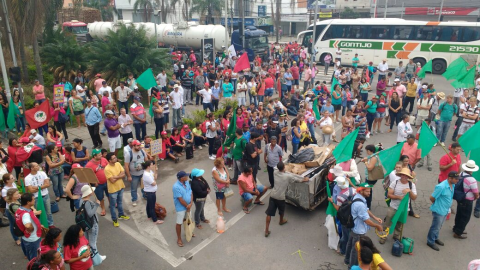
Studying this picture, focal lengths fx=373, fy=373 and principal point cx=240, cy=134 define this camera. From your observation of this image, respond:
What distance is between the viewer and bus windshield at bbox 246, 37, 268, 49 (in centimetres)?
2870

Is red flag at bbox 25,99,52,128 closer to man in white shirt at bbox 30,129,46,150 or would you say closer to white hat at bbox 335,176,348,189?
man in white shirt at bbox 30,129,46,150

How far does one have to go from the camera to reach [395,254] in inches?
267

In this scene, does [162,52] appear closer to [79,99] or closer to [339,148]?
[79,99]

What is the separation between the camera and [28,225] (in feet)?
18.4

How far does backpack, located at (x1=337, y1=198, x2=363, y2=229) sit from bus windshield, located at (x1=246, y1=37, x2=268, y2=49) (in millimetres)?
23999

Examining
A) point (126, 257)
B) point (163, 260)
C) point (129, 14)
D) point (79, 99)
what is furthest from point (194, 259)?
point (129, 14)

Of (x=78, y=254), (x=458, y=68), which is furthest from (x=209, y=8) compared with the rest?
(x=78, y=254)

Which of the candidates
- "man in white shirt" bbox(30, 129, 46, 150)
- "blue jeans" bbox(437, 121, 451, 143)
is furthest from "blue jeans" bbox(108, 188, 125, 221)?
"blue jeans" bbox(437, 121, 451, 143)

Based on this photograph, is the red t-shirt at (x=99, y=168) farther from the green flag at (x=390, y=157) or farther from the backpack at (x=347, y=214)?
the green flag at (x=390, y=157)

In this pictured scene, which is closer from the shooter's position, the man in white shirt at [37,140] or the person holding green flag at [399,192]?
the person holding green flag at [399,192]

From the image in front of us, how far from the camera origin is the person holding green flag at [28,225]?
567 cm

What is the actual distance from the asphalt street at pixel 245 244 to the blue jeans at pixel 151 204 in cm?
17

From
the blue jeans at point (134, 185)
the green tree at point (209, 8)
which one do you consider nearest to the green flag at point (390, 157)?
the blue jeans at point (134, 185)

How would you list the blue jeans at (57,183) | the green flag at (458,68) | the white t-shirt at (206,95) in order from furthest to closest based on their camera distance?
the white t-shirt at (206,95)
the green flag at (458,68)
the blue jeans at (57,183)
